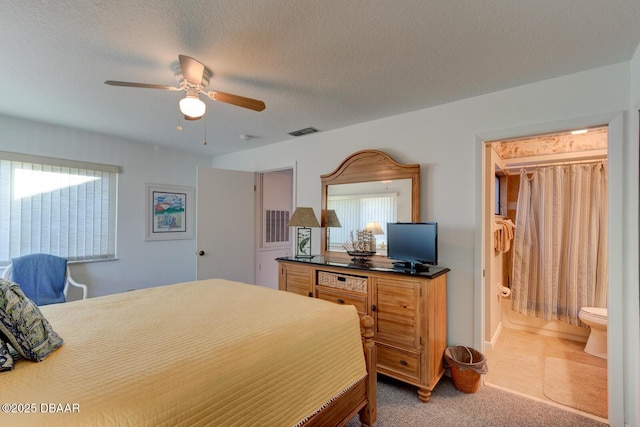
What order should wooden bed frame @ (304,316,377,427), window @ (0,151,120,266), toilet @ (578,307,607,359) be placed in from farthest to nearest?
window @ (0,151,120,266), toilet @ (578,307,607,359), wooden bed frame @ (304,316,377,427)

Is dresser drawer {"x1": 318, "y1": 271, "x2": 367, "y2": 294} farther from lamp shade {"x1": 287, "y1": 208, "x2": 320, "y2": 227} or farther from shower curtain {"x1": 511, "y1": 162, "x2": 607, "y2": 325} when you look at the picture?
shower curtain {"x1": 511, "y1": 162, "x2": 607, "y2": 325}

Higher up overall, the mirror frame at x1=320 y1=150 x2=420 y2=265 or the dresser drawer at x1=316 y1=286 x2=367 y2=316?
the mirror frame at x1=320 y1=150 x2=420 y2=265

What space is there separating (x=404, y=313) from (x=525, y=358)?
5.33 feet

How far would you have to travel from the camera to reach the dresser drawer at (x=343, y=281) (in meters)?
2.64

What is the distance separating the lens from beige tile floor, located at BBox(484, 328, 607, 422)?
8.20ft

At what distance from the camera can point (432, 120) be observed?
2.76 m

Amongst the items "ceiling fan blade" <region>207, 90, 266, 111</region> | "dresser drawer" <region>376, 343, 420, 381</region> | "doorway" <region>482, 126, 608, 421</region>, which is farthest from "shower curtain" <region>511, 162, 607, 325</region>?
"ceiling fan blade" <region>207, 90, 266, 111</region>

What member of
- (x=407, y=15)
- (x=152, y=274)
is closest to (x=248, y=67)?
(x=407, y=15)

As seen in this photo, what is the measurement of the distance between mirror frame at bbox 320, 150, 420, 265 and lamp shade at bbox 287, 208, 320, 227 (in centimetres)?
24

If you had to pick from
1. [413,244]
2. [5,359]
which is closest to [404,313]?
[413,244]

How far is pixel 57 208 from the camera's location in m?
3.45

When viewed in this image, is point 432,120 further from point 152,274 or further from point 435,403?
point 152,274

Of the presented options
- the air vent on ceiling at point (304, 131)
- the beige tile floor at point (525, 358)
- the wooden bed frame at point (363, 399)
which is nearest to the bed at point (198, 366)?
the wooden bed frame at point (363, 399)

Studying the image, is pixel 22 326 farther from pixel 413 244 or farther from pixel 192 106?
pixel 413 244
